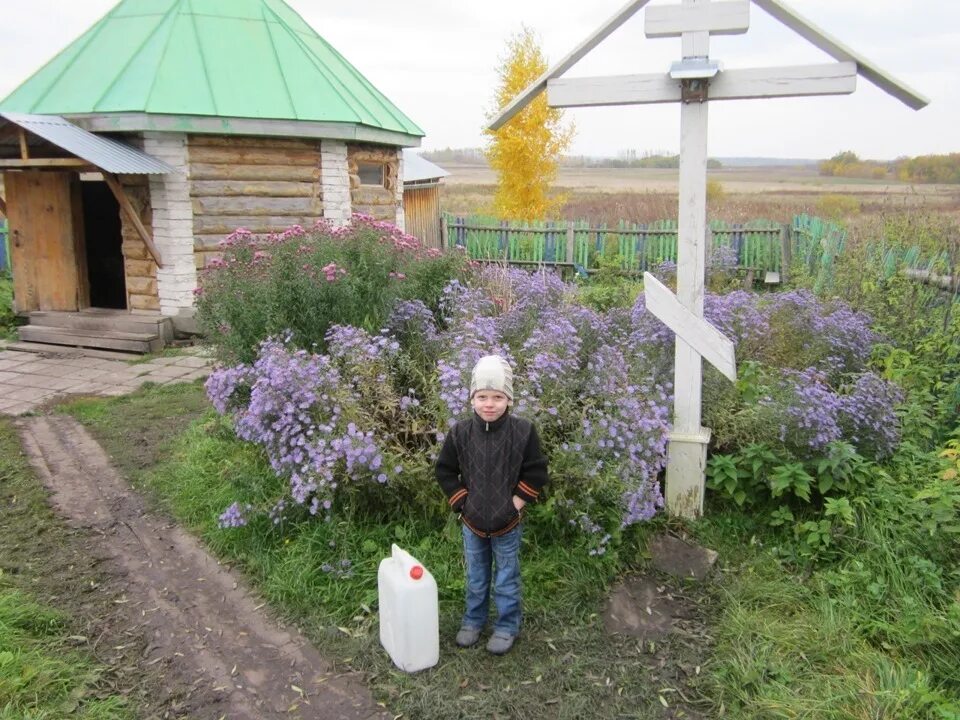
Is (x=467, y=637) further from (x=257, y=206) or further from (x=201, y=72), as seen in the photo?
(x=201, y=72)

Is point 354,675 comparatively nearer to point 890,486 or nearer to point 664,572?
point 664,572

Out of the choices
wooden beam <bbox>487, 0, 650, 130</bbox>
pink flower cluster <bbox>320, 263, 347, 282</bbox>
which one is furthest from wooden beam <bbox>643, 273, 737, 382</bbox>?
pink flower cluster <bbox>320, 263, 347, 282</bbox>

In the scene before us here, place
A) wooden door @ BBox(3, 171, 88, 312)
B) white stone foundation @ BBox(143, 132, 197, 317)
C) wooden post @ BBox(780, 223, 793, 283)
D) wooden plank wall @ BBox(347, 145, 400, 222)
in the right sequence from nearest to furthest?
white stone foundation @ BBox(143, 132, 197, 317)
wooden door @ BBox(3, 171, 88, 312)
wooden plank wall @ BBox(347, 145, 400, 222)
wooden post @ BBox(780, 223, 793, 283)

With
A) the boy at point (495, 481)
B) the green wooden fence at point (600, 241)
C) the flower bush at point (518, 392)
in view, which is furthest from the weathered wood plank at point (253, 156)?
the boy at point (495, 481)

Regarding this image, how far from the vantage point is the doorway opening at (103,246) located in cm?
1181

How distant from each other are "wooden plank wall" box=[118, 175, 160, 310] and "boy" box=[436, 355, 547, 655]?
27.2ft

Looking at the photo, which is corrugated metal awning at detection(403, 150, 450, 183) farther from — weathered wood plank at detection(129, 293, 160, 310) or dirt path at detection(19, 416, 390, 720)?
dirt path at detection(19, 416, 390, 720)

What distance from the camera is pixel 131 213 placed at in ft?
32.4

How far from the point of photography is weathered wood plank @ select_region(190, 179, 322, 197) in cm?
1031

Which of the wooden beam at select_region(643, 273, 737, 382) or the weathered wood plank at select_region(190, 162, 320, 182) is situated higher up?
the weathered wood plank at select_region(190, 162, 320, 182)

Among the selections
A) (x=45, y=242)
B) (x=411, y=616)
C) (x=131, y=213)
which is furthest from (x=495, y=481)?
(x=45, y=242)

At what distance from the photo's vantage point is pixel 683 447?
4.38 metres

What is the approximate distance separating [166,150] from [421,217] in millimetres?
8973

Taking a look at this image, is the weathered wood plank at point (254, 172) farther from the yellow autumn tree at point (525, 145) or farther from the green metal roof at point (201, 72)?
the yellow autumn tree at point (525, 145)
